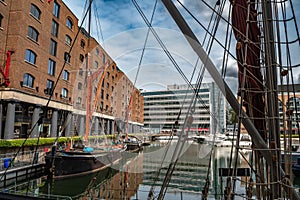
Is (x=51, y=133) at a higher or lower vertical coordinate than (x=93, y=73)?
lower

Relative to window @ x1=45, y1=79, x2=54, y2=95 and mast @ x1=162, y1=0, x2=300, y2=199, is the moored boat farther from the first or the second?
mast @ x1=162, y1=0, x2=300, y2=199

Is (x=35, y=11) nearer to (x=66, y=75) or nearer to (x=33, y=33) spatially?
(x=33, y=33)

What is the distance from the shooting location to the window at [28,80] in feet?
59.2

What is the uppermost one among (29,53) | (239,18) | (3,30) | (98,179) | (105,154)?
(3,30)

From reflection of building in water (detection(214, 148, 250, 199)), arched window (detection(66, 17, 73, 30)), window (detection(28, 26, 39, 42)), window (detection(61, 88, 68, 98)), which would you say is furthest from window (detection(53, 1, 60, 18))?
reflection of building in water (detection(214, 148, 250, 199))

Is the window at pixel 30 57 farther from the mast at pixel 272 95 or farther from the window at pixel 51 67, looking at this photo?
the mast at pixel 272 95

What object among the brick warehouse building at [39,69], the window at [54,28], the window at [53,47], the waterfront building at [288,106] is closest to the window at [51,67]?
the brick warehouse building at [39,69]

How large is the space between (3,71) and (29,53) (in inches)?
105

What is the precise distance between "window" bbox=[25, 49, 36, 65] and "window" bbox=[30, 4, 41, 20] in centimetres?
305

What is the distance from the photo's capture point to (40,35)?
19.7 meters

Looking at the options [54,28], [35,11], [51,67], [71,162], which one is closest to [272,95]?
[71,162]

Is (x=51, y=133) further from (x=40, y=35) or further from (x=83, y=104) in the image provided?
(x=40, y=35)

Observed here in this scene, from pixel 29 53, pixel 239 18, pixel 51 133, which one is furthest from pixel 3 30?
pixel 239 18

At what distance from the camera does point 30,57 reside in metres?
18.8
